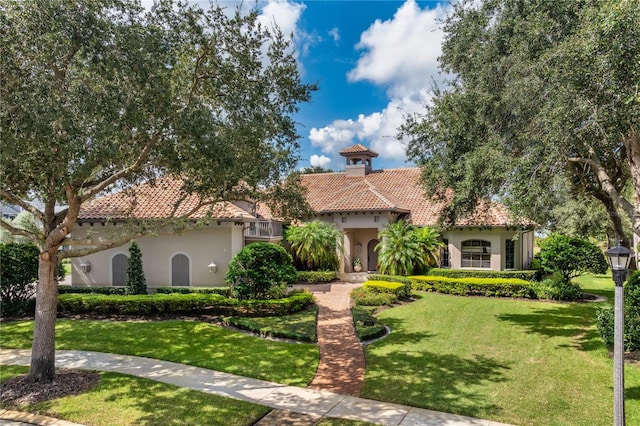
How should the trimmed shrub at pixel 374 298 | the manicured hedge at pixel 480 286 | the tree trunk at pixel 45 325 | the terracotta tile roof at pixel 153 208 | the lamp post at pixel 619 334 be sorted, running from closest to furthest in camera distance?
the lamp post at pixel 619 334 → the tree trunk at pixel 45 325 → the trimmed shrub at pixel 374 298 → the terracotta tile roof at pixel 153 208 → the manicured hedge at pixel 480 286

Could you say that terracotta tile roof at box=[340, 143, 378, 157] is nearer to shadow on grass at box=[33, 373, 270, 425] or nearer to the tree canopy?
the tree canopy

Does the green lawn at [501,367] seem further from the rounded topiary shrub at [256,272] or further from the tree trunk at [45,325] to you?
the tree trunk at [45,325]

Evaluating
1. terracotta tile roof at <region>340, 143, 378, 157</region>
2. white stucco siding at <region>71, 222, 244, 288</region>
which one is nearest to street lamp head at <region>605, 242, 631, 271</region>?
white stucco siding at <region>71, 222, 244, 288</region>

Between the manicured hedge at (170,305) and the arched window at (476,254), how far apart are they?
13379 mm

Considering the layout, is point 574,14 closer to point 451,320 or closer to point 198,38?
point 198,38

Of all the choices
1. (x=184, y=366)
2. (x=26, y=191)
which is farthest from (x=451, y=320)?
(x=26, y=191)

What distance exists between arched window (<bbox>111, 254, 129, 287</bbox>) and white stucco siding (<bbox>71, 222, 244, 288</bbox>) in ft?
0.55

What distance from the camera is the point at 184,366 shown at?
11.2 meters

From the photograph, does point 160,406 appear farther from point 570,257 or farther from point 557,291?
point 570,257

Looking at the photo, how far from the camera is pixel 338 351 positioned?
41.1 feet

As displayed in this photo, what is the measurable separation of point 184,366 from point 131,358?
6.21 ft

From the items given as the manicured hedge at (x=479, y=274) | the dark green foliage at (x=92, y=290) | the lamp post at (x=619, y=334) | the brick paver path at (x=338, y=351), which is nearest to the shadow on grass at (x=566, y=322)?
the manicured hedge at (x=479, y=274)

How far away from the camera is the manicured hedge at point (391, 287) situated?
19.6m

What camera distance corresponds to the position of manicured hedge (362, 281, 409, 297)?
19625 millimetres
